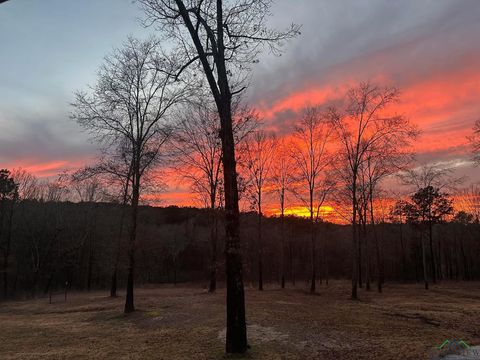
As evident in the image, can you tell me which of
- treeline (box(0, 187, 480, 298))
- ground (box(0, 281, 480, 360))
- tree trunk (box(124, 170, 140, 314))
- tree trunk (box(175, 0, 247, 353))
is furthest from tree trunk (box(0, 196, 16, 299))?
tree trunk (box(175, 0, 247, 353))

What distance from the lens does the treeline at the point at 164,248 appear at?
46.9 m

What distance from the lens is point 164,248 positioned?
66500 millimetres

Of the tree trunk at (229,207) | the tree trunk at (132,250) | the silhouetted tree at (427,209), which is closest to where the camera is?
the tree trunk at (229,207)

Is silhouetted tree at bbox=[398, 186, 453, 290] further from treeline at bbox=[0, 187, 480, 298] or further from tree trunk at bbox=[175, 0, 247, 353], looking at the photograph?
tree trunk at bbox=[175, 0, 247, 353]

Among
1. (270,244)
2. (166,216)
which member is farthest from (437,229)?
(166,216)

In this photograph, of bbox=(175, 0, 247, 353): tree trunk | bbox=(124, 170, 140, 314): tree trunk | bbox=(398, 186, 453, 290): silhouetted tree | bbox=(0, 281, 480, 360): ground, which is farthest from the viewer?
bbox=(398, 186, 453, 290): silhouetted tree

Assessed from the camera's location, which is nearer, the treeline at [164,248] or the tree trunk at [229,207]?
the tree trunk at [229,207]

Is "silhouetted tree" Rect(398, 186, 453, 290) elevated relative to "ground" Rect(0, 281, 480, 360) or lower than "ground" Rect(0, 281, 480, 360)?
elevated

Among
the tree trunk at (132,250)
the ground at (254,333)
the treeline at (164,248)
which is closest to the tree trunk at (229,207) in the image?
the ground at (254,333)

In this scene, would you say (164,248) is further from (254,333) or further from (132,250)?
(254,333)

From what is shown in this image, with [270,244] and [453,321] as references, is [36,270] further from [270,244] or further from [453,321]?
[453,321]

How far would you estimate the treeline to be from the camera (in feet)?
154

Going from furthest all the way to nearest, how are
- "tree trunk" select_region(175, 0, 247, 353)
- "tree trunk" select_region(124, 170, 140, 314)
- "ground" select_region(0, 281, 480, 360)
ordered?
"tree trunk" select_region(124, 170, 140, 314)
"ground" select_region(0, 281, 480, 360)
"tree trunk" select_region(175, 0, 247, 353)

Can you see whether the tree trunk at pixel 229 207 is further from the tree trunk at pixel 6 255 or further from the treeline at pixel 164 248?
the tree trunk at pixel 6 255
